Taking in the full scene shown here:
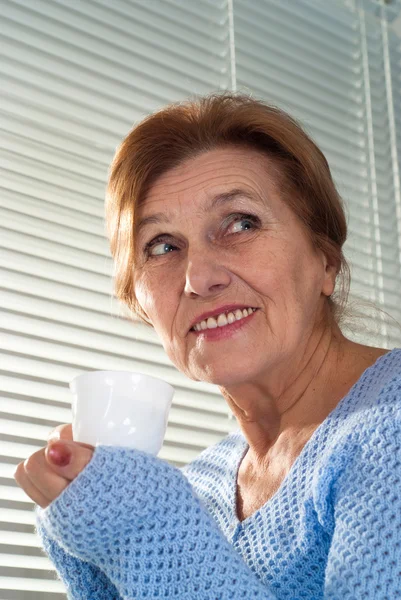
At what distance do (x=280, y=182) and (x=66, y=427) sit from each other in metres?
0.56

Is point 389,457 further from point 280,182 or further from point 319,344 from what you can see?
point 280,182

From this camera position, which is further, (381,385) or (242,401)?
(242,401)

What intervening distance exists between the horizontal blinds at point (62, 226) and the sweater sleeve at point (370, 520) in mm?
759

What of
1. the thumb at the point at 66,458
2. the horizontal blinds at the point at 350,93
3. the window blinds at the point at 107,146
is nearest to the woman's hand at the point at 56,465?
the thumb at the point at 66,458

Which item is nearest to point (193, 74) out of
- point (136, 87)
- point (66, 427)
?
point (136, 87)

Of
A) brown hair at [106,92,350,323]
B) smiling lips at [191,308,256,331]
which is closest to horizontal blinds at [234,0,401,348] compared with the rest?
brown hair at [106,92,350,323]

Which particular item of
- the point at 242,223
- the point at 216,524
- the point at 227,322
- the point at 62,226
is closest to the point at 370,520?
the point at 216,524

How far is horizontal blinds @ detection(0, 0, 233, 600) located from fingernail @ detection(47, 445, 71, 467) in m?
0.70

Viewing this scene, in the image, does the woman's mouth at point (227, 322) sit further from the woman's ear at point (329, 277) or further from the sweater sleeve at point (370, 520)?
the sweater sleeve at point (370, 520)

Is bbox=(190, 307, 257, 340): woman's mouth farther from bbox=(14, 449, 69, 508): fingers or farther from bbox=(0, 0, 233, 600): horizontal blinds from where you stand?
bbox=(0, 0, 233, 600): horizontal blinds

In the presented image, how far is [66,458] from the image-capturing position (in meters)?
0.87

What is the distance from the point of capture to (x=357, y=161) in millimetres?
2320

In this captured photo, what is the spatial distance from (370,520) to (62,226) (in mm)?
1060

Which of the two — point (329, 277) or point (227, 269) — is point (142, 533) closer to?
point (227, 269)
